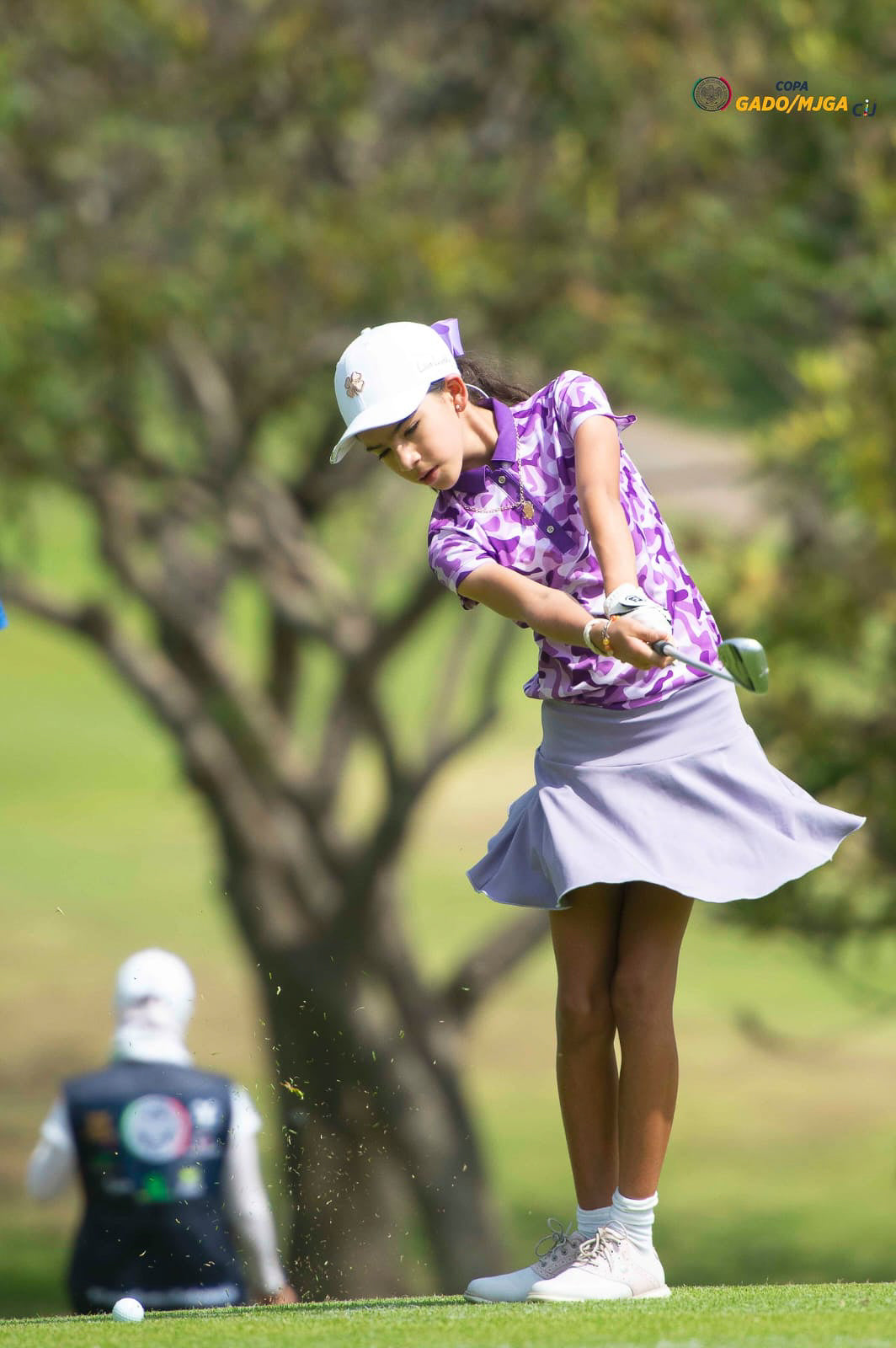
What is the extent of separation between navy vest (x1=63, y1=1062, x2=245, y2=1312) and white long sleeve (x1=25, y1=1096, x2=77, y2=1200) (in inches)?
0.9

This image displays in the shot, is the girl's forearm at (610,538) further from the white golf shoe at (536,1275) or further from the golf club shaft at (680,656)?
the white golf shoe at (536,1275)

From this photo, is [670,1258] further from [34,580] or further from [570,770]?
[570,770]

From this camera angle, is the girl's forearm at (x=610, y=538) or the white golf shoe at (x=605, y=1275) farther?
the white golf shoe at (x=605, y=1275)

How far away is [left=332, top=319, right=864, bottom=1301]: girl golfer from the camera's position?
3.69 metres

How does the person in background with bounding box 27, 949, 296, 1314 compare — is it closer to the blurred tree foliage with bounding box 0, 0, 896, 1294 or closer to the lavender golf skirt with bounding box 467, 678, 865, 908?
the lavender golf skirt with bounding box 467, 678, 865, 908

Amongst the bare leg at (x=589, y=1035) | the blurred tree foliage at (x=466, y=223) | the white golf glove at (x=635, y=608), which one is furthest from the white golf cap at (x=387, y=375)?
the blurred tree foliage at (x=466, y=223)

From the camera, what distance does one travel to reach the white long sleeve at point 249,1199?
4.69 m

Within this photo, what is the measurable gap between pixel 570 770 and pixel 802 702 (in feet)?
17.3

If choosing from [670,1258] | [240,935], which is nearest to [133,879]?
[670,1258]

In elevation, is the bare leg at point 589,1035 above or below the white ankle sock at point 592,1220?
above

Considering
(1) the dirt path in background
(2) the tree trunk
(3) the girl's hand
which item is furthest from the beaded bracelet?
(2) the tree trunk

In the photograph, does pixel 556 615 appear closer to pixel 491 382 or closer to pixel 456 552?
pixel 456 552

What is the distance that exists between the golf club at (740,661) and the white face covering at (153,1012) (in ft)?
6.34

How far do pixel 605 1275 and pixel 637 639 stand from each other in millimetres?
1161
